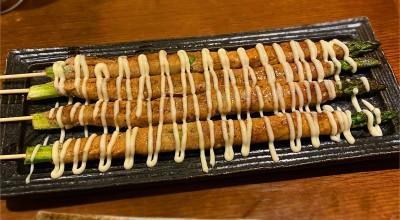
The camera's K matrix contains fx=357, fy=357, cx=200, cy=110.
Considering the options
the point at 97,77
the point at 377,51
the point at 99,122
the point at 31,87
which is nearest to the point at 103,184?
the point at 99,122

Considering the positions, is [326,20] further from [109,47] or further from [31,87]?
[31,87]

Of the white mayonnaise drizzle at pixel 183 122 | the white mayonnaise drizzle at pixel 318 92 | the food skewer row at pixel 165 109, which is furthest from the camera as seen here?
the white mayonnaise drizzle at pixel 318 92

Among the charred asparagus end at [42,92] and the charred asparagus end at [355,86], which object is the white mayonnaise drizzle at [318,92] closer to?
the charred asparagus end at [355,86]

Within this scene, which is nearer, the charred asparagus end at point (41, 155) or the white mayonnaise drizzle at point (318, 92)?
the charred asparagus end at point (41, 155)

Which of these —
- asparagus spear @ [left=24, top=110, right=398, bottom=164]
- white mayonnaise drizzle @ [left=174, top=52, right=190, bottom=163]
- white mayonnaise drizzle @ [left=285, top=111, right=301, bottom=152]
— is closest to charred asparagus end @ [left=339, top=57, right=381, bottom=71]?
asparagus spear @ [left=24, top=110, right=398, bottom=164]

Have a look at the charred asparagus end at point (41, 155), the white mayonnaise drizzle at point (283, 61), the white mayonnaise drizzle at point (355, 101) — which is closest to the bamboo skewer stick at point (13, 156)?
the charred asparagus end at point (41, 155)

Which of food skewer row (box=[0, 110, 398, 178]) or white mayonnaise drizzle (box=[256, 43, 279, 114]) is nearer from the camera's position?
food skewer row (box=[0, 110, 398, 178])

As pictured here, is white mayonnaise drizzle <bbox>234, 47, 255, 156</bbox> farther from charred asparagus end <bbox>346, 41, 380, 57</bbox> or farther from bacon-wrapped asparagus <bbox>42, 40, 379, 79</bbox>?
charred asparagus end <bbox>346, 41, 380, 57</bbox>
